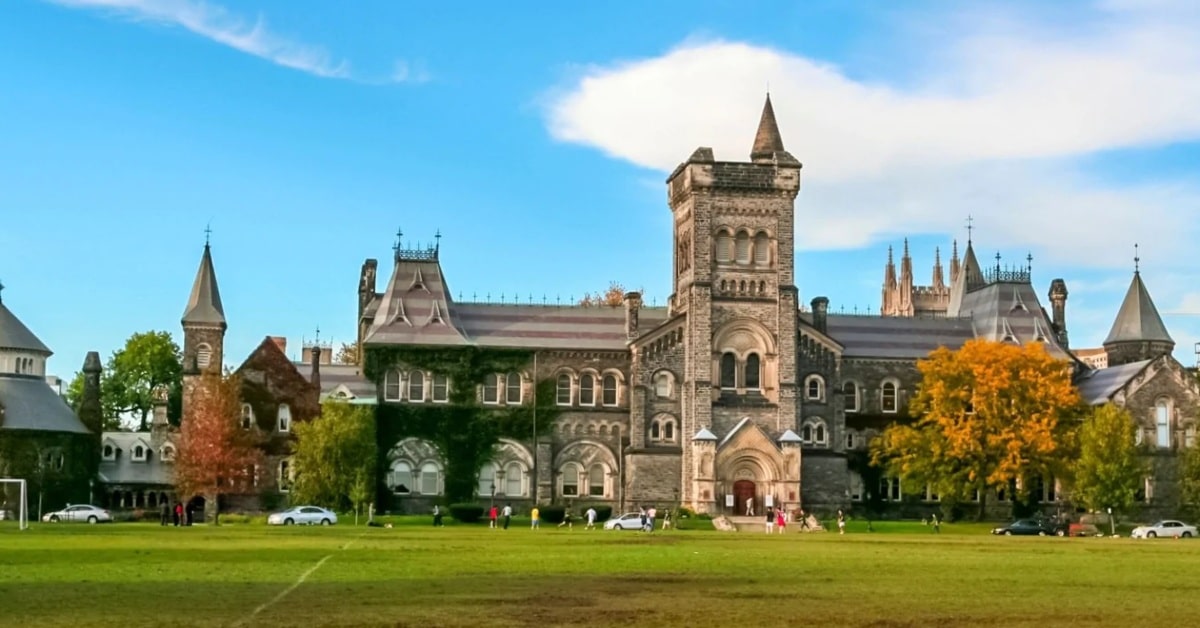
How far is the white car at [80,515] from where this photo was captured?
85.8 metres

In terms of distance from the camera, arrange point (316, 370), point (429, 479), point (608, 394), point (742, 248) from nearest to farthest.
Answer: point (429, 479), point (316, 370), point (742, 248), point (608, 394)

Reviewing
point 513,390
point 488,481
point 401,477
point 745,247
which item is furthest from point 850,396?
point 401,477

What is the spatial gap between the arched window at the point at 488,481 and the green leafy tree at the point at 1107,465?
3057cm

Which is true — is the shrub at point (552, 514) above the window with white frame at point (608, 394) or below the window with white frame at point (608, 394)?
below

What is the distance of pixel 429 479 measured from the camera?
93938 millimetres

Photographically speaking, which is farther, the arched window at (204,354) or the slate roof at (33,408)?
the arched window at (204,354)

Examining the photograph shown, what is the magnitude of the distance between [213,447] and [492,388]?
17.1 meters

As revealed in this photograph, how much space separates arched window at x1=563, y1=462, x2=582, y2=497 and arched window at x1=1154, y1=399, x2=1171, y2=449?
32.0m

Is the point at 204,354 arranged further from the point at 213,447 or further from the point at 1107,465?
the point at 1107,465

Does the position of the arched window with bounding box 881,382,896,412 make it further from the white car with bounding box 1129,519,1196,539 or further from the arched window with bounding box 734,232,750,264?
the white car with bounding box 1129,519,1196,539

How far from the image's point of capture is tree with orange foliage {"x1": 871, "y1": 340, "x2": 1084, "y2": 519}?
8850 cm

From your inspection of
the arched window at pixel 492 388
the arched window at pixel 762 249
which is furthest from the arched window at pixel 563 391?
the arched window at pixel 762 249

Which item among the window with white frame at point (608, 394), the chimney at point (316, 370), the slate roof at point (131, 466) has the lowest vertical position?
the slate roof at point (131, 466)

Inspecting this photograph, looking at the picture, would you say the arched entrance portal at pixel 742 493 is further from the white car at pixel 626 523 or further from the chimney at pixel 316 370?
Answer: the chimney at pixel 316 370
